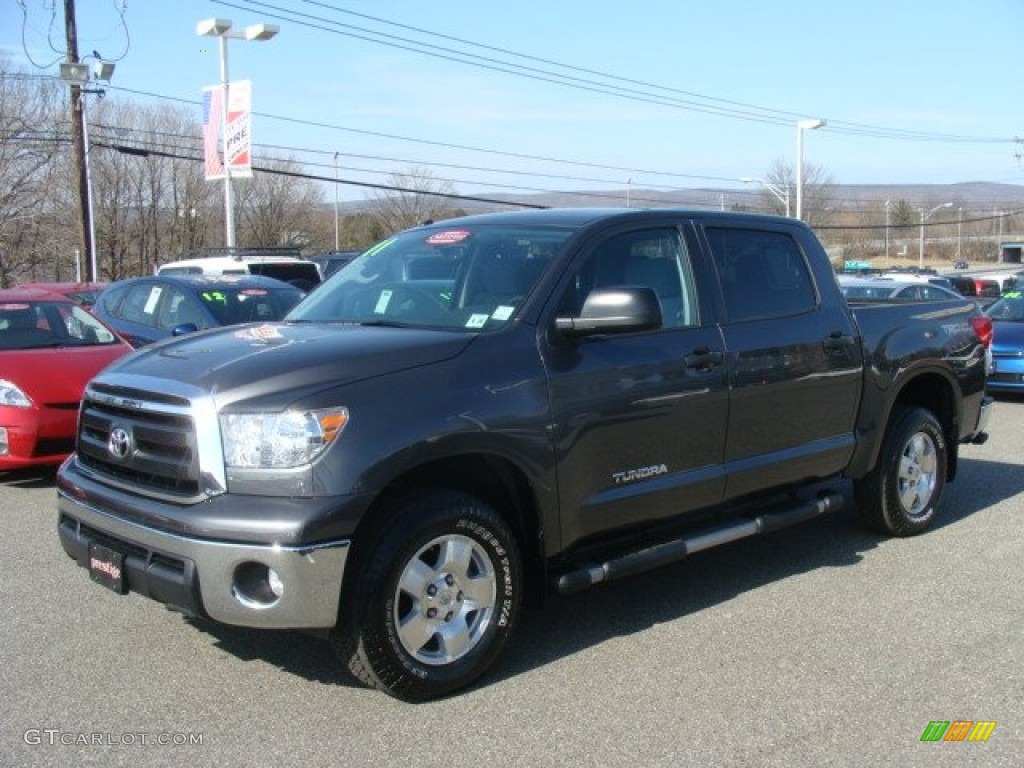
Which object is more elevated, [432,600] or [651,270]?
[651,270]

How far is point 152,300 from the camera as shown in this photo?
36.6 ft

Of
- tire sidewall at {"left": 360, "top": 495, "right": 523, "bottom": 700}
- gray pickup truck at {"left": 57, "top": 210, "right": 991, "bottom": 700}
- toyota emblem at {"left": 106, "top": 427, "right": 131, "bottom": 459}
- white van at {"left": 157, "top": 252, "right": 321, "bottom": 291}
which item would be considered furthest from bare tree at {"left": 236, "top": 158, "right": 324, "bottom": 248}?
tire sidewall at {"left": 360, "top": 495, "right": 523, "bottom": 700}

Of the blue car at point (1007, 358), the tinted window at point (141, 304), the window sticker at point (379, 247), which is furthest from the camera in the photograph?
the blue car at point (1007, 358)

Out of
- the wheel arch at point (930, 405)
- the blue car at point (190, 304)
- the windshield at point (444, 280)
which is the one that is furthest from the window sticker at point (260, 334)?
the blue car at point (190, 304)

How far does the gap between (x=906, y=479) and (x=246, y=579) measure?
4.48 meters

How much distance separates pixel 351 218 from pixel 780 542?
70874mm

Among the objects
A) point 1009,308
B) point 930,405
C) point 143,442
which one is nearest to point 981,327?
point 930,405

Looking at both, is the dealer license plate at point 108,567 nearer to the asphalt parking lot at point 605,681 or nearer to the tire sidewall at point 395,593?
the asphalt parking lot at point 605,681

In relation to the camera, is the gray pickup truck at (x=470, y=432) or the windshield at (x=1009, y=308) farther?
the windshield at (x=1009, y=308)

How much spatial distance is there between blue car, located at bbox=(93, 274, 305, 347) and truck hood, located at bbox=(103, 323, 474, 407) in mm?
6010

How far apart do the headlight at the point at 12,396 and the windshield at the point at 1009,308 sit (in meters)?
12.6

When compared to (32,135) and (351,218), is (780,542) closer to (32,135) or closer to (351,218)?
(32,135)

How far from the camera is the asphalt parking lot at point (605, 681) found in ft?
12.2

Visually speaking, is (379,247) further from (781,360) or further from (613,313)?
(781,360)
